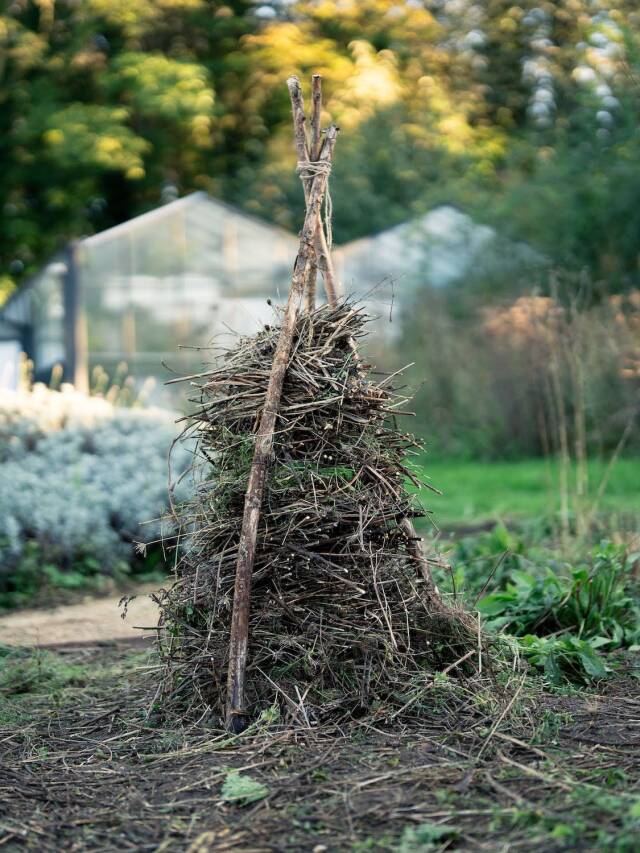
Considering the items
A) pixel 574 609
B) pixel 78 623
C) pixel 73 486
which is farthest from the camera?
pixel 73 486

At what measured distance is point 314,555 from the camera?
3.62 metres

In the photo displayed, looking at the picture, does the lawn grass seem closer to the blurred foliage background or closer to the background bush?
the background bush

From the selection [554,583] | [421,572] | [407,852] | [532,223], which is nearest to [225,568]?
[421,572]

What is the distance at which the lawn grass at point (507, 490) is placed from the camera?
8.70 metres

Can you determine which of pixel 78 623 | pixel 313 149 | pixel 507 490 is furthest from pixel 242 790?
pixel 507 490

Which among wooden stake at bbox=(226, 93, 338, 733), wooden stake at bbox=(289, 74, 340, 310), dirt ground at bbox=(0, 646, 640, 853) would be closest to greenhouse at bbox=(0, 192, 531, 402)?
wooden stake at bbox=(289, 74, 340, 310)

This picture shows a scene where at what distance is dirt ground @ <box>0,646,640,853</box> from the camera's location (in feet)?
9.03

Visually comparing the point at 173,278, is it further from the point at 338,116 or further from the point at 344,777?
the point at 344,777

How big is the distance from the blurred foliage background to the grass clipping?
13629mm

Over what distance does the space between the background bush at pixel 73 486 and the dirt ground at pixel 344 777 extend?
9.80 feet

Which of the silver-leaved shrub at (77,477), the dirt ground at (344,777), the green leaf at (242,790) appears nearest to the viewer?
the dirt ground at (344,777)

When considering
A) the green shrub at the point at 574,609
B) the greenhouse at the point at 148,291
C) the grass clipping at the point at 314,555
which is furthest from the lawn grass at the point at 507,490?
the greenhouse at the point at 148,291

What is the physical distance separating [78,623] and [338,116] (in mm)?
23761

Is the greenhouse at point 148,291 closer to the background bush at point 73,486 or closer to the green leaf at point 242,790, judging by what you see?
the background bush at point 73,486
